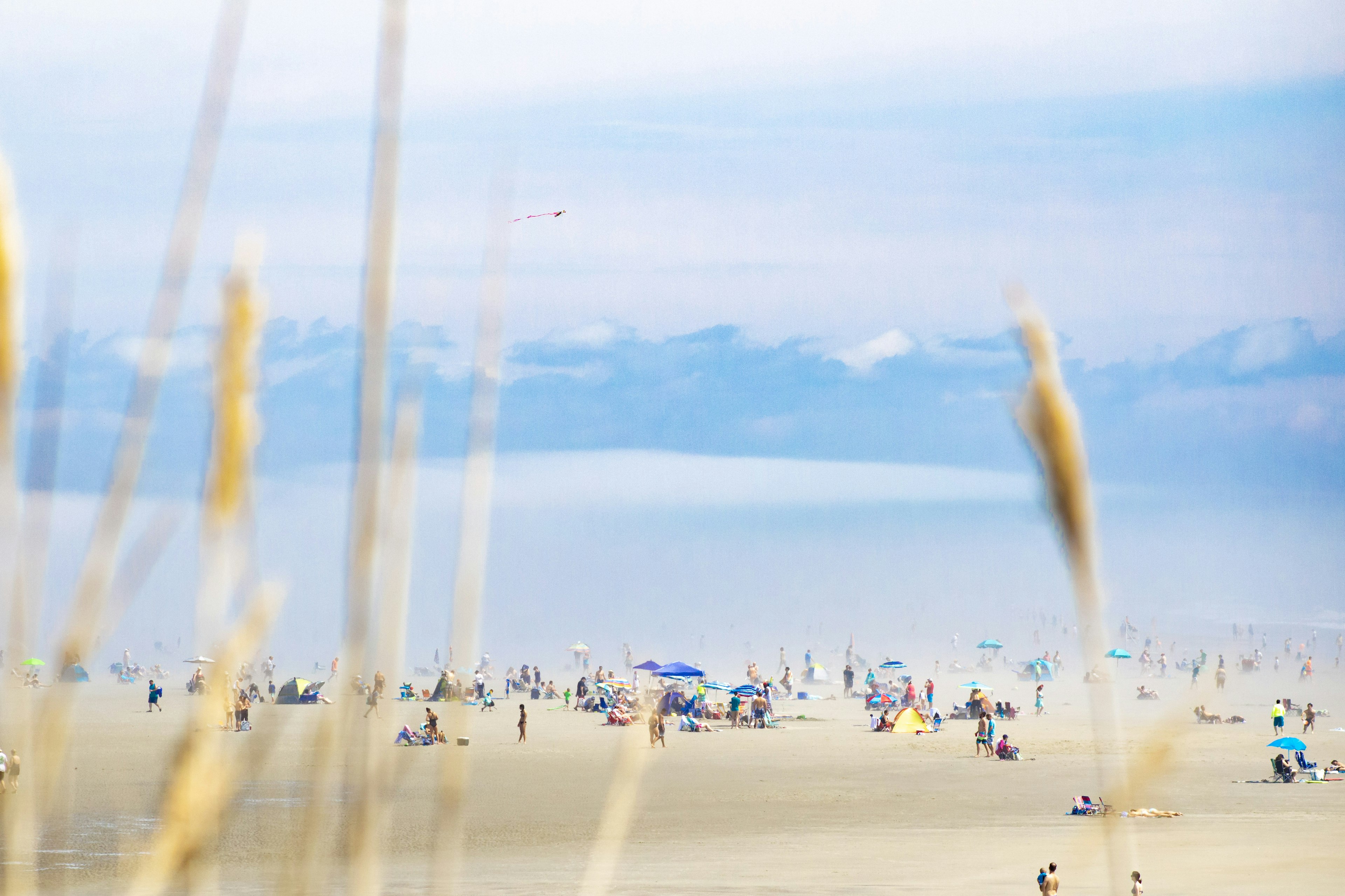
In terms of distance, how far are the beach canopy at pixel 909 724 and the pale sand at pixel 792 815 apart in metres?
0.86

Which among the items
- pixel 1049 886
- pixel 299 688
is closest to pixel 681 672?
pixel 299 688

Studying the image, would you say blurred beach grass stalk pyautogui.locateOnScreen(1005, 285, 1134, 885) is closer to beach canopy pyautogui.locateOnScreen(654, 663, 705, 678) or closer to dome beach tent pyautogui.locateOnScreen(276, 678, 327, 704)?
beach canopy pyautogui.locateOnScreen(654, 663, 705, 678)

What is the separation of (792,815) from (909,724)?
15278 mm

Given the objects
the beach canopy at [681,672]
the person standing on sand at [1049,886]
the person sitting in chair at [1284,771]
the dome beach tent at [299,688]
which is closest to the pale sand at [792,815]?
the person sitting in chair at [1284,771]

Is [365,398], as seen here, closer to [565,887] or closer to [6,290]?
[6,290]

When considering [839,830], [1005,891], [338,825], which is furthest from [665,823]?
[1005,891]

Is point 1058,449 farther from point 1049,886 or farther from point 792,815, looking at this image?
point 792,815

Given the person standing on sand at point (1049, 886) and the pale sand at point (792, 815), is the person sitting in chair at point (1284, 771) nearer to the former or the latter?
the pale sand at point (792, 815)

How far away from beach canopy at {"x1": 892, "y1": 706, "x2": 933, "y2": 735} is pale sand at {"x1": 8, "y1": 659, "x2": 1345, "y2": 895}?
860 mm

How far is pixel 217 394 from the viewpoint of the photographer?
1.94 m

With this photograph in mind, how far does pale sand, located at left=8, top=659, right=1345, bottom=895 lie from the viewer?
1723 cm

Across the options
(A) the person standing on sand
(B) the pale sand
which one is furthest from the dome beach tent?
(A) the person standing on sand

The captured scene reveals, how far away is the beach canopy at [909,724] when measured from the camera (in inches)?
1503

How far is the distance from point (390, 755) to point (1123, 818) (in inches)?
49.3
